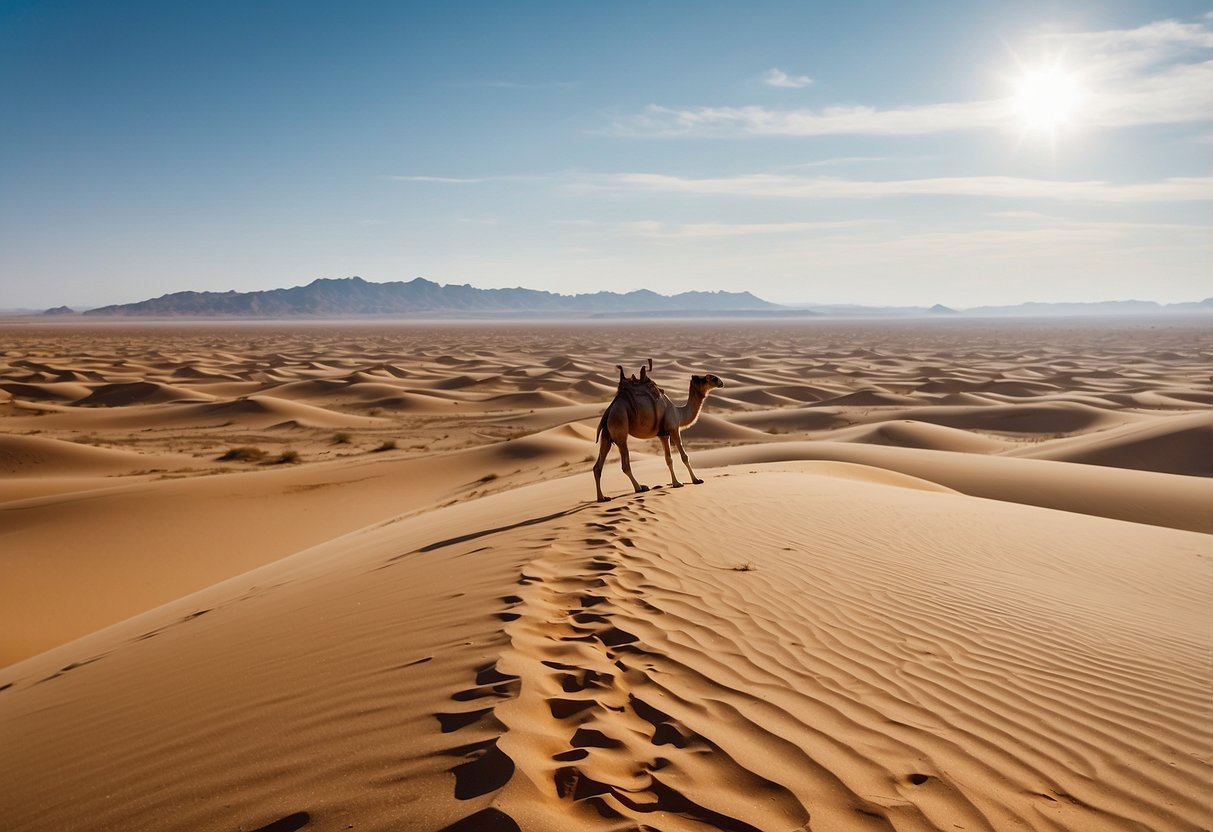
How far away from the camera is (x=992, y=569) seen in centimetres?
696

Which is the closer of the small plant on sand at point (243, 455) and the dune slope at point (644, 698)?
the dune slope at point (644, 698)

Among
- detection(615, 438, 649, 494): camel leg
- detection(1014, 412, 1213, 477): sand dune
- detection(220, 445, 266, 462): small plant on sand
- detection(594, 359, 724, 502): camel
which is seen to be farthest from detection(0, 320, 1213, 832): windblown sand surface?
detection(220, 445, 266, 462): small plant on sand

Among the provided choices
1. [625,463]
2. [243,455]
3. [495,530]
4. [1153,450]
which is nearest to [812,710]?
[495,530]

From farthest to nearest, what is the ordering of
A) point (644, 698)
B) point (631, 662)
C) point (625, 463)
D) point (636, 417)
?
point (625, 463) → point (636, 417) → point (631, 662) → point (644, 698)

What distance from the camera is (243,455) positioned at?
2133 cm

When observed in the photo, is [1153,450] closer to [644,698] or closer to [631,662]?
[631,662]

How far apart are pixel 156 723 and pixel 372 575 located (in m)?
2.96

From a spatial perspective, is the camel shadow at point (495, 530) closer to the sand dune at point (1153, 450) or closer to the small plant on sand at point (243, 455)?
the sand dune at point (1153, 450)

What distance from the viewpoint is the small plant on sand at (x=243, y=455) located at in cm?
2117

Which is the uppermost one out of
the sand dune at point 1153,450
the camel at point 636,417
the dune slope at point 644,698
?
the camel at point 636,417

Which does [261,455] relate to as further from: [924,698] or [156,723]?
[924,698]

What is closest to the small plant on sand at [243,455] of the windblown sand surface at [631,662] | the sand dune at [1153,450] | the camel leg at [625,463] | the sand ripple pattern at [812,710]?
the windblown sand surface at [631,662]

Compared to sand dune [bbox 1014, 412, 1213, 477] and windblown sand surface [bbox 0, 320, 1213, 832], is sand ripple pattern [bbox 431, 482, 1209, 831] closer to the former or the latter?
windblown sand surface [bbox 0, 320, 1213, 832]

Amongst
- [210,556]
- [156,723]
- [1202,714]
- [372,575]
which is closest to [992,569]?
[1202,714]
